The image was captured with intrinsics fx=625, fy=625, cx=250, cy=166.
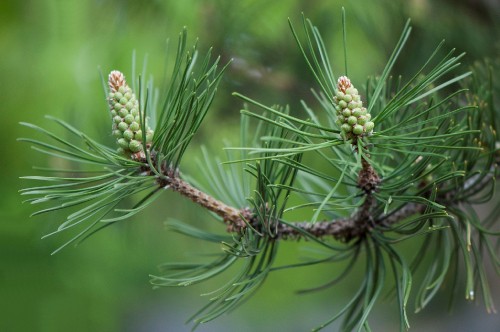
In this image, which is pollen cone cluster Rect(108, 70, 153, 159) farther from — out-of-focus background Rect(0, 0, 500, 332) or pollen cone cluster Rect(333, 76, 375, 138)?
out-of-focus background Rect(0, 0, 500, 332)

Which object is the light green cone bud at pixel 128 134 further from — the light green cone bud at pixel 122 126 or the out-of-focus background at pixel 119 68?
the out-of-focus background at pixel 119 68

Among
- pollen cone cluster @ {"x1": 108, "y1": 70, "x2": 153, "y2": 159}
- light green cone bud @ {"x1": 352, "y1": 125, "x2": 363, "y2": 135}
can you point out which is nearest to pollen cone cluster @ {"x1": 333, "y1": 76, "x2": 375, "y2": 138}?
light green cone bud @ {"x1": 352, "y1": 125, "x2": 363, "y2": 135}

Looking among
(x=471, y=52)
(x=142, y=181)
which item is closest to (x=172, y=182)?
(x=142, y=181)

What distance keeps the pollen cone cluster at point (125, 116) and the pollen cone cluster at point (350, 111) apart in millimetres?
103

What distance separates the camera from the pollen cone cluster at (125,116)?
312mm

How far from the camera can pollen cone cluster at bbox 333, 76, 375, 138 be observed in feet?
0.93

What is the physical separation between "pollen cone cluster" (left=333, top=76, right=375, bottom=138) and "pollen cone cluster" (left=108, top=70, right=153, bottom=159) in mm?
103

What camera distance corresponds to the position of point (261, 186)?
0.35m

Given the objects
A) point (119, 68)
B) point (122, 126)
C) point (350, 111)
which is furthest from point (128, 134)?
point (119, 68)

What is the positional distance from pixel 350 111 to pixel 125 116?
0.37ft

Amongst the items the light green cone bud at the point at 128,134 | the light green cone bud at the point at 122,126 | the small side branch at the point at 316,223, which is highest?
the light green cone bud at the point at 122,126

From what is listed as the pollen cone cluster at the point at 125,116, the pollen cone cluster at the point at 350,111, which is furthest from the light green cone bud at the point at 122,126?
the pollen cone cluster at the point at 350,111

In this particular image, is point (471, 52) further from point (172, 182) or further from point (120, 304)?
point (120, 304)

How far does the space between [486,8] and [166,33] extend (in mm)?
379
